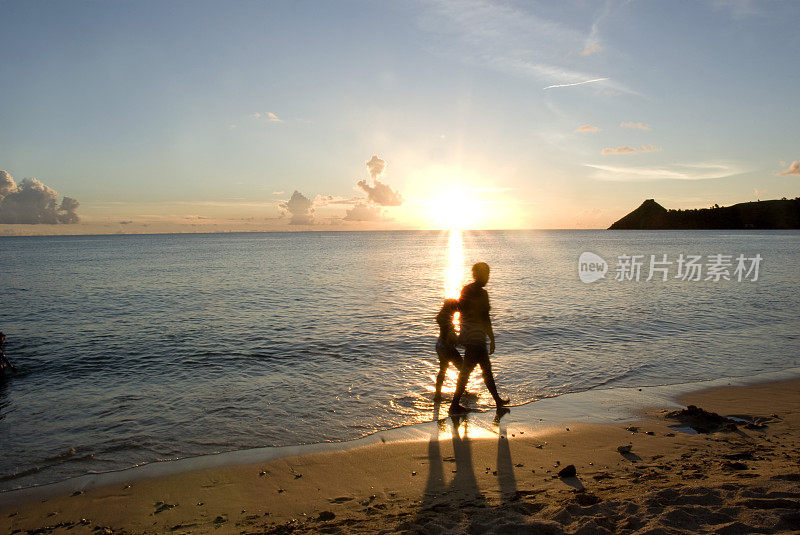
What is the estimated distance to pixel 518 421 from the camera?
26.4 ft

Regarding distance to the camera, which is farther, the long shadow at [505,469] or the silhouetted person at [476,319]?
the silhouetted person at [476,319]

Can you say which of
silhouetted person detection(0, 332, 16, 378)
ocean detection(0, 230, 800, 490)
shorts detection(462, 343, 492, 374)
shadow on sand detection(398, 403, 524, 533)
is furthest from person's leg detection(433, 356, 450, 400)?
silhouetted person detection(0, 332, 16, 378)

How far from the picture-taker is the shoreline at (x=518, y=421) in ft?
20.8

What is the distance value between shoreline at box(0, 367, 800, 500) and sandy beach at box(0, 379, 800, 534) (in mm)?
192

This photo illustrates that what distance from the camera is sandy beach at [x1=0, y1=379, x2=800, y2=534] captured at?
4.49 m

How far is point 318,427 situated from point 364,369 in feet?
12.3

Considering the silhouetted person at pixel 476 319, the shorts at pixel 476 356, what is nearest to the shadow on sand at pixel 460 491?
the shorts at pixel 476 356

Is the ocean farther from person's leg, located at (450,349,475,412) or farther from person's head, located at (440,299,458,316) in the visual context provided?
person's head, located at (440,299,458,316)

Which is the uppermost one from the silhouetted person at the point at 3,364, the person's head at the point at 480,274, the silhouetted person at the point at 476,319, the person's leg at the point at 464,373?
the person's head at the point at 480,274

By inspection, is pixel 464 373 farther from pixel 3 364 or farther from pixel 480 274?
pixel 3 364

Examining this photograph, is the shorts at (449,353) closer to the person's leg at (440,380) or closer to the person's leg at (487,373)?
the person's leg at (440,380)

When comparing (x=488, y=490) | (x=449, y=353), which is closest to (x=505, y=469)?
(x=488, y=490)

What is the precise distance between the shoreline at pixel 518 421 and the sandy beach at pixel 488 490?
7.6 inches

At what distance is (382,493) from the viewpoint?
219 inches
